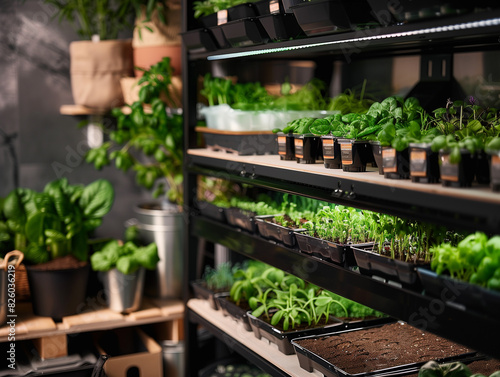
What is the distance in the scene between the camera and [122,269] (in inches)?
121

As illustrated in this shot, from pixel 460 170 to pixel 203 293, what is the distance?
1750mm

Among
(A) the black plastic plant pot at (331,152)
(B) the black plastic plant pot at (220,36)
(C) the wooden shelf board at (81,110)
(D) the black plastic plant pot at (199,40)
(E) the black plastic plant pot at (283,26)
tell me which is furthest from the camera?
(C) the wooden shelf board at (81,110)

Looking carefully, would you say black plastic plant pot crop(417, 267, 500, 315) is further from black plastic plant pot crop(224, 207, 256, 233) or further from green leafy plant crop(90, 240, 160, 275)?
green leafy plant crop(90, 240, 160, 275)

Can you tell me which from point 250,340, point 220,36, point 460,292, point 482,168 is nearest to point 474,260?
point 460,292

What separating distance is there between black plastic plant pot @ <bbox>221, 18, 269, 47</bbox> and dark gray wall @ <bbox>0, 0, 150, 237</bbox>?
146 centimetres

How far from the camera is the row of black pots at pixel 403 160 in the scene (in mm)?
1634

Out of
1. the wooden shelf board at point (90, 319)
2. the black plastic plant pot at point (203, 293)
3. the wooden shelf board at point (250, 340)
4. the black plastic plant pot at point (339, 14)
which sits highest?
the black plastic plant pot at point (339, 14)

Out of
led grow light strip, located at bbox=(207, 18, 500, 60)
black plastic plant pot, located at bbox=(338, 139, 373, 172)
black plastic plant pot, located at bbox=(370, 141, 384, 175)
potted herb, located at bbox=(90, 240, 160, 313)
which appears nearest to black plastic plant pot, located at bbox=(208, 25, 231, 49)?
led grow light strip, located at bbox=(207, 18, 500, 60)

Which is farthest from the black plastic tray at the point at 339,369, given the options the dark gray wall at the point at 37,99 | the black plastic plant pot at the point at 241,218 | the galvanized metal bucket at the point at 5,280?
the dark gray wall at the point at 37,99

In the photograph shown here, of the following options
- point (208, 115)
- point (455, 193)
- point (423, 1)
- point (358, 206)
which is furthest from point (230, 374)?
point (423, 1)

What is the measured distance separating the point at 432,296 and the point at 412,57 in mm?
1363

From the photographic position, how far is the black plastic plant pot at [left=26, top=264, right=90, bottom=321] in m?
2.98

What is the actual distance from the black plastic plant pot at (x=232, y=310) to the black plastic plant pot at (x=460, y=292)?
1.09 meters

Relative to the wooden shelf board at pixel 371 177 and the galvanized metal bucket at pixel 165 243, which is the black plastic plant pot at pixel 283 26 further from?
the galvanized metal bucket at pixel 165 243
